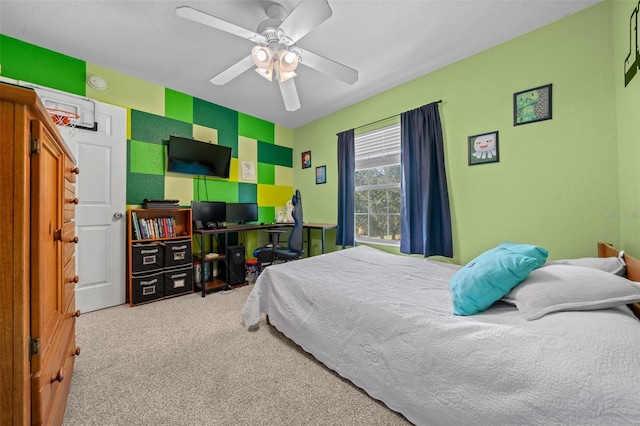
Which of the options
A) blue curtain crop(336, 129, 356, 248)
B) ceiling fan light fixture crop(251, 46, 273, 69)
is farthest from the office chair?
ceiling fan light fixture crop(251, 46, 273, 69)

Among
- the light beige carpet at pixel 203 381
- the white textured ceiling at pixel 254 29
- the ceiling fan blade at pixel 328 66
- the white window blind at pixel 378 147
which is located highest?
the white textured ceiling at pixel 254 29

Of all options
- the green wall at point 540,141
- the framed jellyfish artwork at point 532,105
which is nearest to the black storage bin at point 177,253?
the green wall at point 540,141

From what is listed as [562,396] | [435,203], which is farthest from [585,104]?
[562,396]

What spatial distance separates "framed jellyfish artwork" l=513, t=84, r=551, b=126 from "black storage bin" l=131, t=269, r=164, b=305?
164 inches

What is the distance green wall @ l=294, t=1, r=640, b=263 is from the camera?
1.89m

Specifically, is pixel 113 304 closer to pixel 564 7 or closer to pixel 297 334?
pixel 297 334

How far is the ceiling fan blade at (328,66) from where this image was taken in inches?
77.5

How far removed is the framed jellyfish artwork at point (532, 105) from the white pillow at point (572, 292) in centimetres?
166

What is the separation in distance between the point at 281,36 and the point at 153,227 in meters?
2.55

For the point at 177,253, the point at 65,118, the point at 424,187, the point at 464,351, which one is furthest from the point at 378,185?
the point at 65,118

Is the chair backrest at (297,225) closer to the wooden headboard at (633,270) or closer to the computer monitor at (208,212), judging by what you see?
the computer monitor at (208,212)

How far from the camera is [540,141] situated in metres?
2.15

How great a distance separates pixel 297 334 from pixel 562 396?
144cm

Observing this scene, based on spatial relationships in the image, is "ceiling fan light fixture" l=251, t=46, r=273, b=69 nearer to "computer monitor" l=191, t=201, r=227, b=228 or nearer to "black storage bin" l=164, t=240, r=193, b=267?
"computer monitor" l=191, t=201, r=227, b=228
